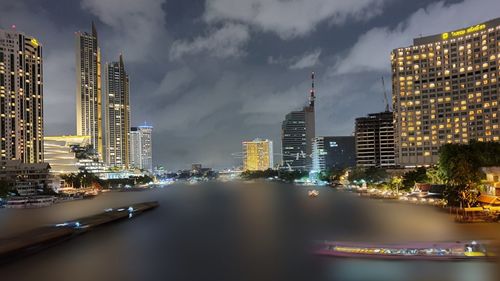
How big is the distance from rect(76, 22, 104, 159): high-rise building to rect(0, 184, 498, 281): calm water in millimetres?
132185

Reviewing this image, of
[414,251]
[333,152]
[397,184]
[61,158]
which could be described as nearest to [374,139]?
[397,184]

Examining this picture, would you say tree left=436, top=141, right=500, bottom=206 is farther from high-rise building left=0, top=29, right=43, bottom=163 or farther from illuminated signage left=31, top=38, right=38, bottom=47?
illuminated signage left=31, top=38, right=38, bottom=47

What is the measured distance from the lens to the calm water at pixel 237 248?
20938 millimetres

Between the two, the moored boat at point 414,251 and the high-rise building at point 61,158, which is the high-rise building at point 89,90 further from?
the moored boat at point 414,251

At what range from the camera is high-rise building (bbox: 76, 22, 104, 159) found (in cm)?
17250

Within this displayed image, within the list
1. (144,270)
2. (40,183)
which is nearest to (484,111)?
(144,270)

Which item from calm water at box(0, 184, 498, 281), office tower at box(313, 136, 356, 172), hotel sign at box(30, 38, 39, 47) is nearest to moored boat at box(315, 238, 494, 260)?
calm water at box(0, 184, 498, 281)

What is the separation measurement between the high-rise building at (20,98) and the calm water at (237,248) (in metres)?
51.2

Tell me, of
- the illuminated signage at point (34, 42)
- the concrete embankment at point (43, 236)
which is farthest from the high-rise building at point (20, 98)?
the concrete embankment at point (43, 236)

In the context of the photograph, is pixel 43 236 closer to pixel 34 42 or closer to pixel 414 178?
pixel 414 178

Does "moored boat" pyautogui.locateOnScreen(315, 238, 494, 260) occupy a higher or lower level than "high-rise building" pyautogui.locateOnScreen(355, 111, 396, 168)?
lower

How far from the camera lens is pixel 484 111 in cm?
7931

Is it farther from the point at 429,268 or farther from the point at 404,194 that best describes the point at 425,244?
the point at 404,194

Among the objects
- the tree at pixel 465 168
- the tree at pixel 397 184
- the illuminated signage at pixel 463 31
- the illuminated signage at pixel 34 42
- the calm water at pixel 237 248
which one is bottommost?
the calm water at pixel 237 248
